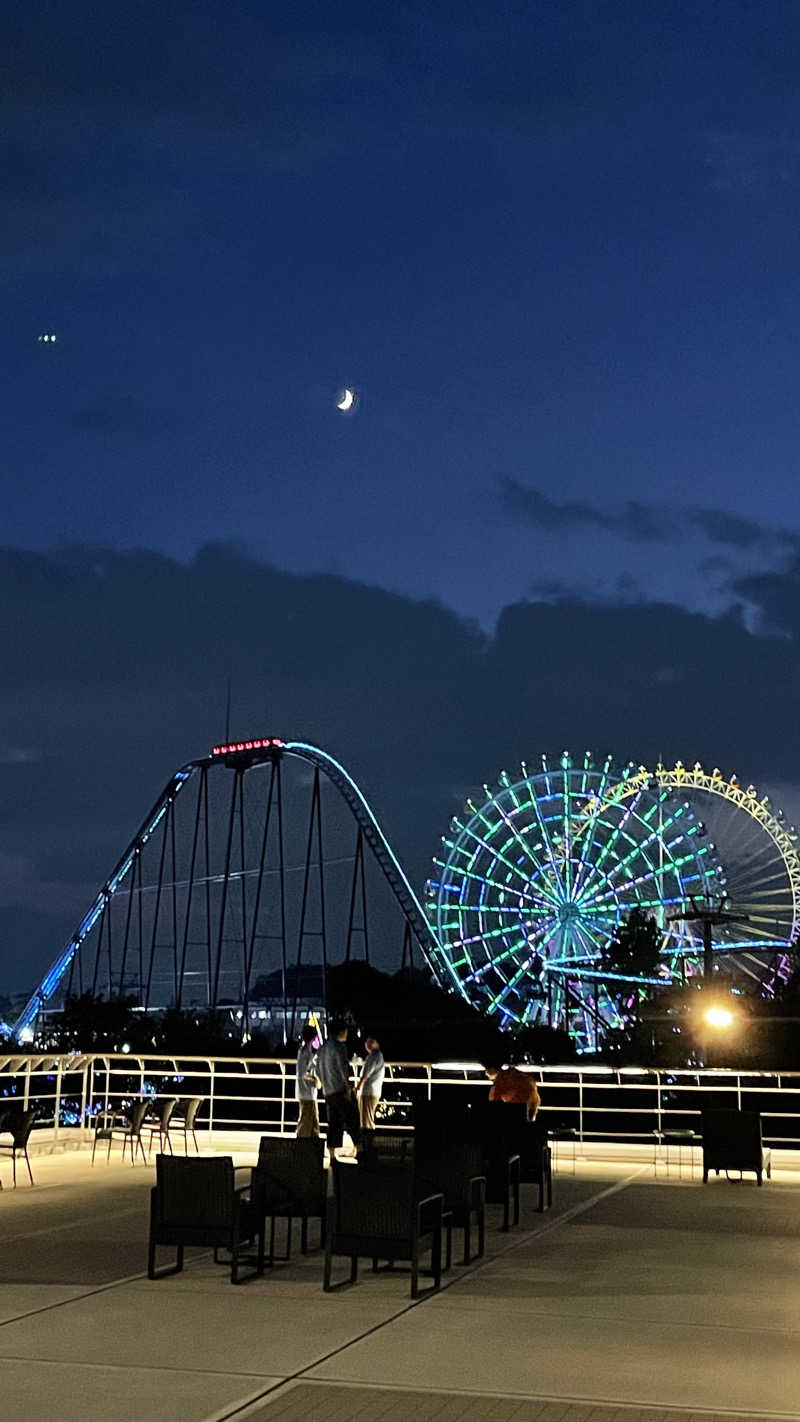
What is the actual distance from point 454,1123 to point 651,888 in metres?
27.8

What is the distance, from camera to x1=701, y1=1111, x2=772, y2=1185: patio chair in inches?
Result: 538

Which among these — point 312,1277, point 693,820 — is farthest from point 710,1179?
point 693,820

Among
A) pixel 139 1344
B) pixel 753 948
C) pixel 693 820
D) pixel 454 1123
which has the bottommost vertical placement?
pixel 139 1344

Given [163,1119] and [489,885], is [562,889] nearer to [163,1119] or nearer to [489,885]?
[489,885]

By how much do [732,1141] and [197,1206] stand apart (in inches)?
261

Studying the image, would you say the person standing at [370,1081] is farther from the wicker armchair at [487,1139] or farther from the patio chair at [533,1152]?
the patio chair at [533,1152]

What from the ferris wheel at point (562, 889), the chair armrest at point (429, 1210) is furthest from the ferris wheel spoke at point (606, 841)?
the chair armrest at point (429, 1210)

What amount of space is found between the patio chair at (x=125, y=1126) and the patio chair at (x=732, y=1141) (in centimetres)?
510

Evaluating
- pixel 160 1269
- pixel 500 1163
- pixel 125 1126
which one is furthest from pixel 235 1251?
pixel 125 1126

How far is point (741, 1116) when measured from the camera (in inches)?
542

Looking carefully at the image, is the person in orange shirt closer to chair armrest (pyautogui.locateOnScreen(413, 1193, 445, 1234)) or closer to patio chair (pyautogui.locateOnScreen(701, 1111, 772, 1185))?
patio chair (pyautogui.locateOnScreen(701, 1111, 772, 1185))

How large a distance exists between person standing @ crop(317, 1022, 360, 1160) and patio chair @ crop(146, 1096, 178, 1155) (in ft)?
4.64

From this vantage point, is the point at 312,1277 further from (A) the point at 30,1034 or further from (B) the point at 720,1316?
(A) the point at 30,1034

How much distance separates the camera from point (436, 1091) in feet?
83.4
